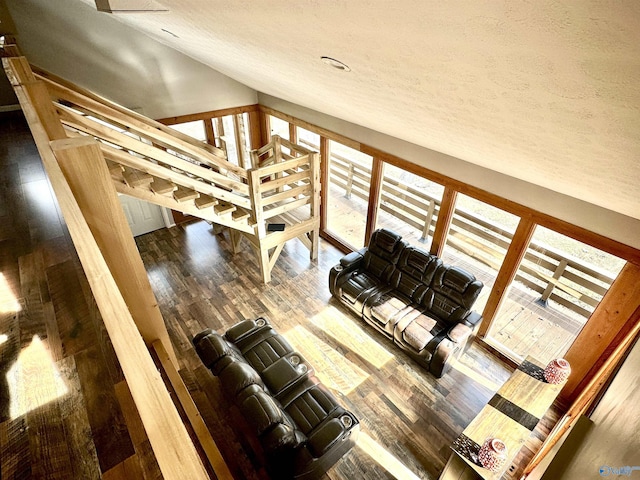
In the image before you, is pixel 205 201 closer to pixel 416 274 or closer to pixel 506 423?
pixel 416 274

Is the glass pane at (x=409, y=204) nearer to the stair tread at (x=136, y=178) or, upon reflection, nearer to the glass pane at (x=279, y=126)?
the glass pane at (x=279, y=126)

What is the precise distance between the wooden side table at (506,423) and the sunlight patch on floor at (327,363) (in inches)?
52.2

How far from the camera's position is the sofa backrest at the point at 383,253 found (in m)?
4.62

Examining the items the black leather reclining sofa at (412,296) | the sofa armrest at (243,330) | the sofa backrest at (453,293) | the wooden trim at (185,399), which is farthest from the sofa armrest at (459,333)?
the wooden trim at (185,399)

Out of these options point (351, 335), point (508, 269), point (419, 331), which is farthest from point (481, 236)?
point (351, 335)

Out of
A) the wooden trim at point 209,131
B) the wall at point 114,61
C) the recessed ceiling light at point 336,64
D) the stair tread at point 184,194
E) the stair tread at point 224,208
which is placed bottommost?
the stair tread at point 224,208

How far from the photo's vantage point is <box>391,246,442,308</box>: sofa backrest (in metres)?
4.28

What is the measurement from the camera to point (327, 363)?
412cm

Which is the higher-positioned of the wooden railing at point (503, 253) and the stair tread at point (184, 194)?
the stair tread at point (184, 194)

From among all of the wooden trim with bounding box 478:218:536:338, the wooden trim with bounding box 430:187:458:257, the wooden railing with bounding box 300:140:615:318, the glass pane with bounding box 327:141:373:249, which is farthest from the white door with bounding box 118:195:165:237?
the wooden trim with bounding box 478:218:536:338

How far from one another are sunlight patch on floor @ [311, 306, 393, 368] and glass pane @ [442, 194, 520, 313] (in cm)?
139

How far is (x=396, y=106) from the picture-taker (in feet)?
7.00

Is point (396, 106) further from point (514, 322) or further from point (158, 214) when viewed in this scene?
point (158, 214)

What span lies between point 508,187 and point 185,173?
406cm
